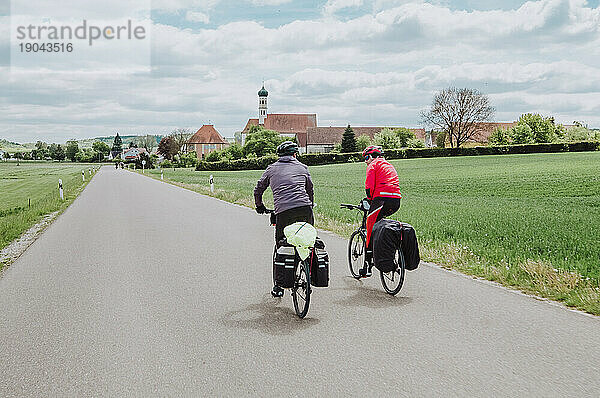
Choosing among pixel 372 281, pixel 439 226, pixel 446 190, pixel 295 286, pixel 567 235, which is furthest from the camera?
pixel 446 190

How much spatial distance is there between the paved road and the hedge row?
68203 millimetres

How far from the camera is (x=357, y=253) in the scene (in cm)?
804

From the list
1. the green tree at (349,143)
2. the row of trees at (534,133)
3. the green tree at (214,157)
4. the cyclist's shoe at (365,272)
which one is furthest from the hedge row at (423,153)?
the cyclist's shoe at (365,272)

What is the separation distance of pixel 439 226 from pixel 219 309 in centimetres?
827

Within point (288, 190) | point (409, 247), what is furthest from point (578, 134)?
point (288, 190)

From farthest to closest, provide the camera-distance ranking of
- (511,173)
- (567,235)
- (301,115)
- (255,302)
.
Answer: (301,115) < (511,173) < (567,235) < (255,302)

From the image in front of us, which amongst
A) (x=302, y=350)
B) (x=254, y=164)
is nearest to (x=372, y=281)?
(x=302, y=350)

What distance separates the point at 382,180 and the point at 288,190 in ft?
5.03

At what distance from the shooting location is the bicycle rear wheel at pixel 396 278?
6.81 metres

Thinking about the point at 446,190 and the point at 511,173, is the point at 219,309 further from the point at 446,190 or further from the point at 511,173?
the point at 511,173

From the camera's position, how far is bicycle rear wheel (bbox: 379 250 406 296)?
6.81 m

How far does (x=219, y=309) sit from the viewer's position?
631cm

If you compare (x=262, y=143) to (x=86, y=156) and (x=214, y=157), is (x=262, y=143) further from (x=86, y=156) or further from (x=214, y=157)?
(x=86, y=156)

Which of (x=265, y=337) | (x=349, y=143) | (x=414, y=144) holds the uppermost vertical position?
(x=414, y=144)
